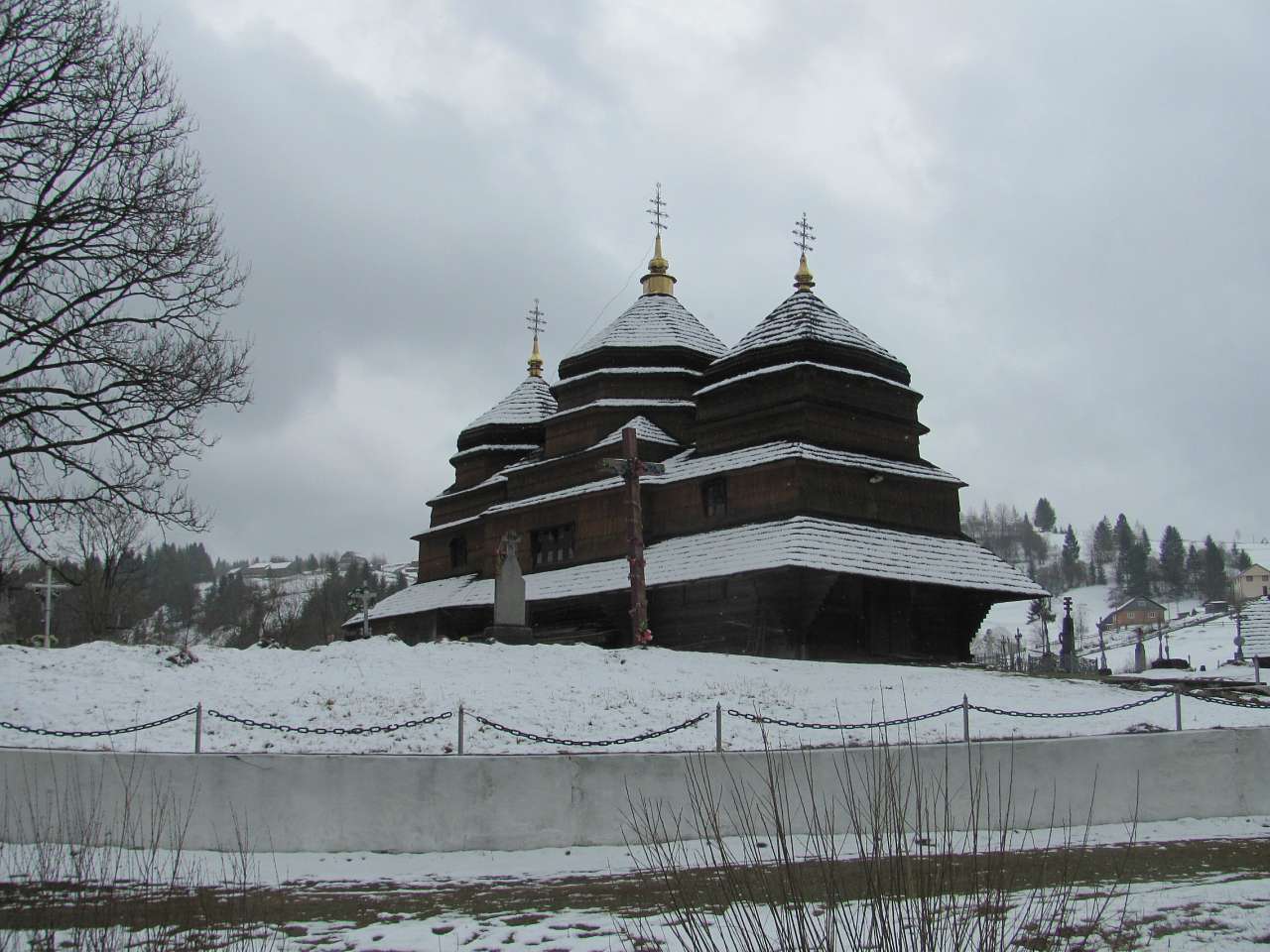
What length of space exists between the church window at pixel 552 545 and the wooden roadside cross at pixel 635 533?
746 cm

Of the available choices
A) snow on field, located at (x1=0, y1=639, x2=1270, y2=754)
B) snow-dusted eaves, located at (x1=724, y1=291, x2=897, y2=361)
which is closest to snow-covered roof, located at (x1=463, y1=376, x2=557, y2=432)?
snow-dusted eaves, located at (x1=724, y1=291, x2=897, y2=361)

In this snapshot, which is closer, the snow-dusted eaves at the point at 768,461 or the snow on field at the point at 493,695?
the snow on field at the point at 493,695

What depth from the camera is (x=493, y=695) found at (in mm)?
16531

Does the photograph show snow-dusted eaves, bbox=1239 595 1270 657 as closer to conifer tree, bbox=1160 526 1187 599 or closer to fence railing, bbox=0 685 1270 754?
fence railing, bbox=0 685 1270 754

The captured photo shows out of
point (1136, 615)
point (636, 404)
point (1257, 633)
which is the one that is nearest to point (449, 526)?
point (636, 404)

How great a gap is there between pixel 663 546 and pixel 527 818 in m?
15.2

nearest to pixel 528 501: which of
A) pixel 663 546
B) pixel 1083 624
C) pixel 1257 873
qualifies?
pixel 663 546

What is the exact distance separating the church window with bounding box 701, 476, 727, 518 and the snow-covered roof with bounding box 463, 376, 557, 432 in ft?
40.2

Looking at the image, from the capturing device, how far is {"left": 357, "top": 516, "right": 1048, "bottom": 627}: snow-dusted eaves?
75.8 feet

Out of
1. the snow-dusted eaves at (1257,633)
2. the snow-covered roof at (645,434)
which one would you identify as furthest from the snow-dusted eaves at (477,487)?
the snow-dusted eaves at (1257,633)

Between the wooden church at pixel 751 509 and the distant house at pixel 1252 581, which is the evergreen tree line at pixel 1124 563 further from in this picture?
the wooden church at pixel 751 509

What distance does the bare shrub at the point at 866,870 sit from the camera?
3998mm

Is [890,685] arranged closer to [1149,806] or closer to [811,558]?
[811,558]

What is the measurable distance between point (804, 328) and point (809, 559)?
743 cm
